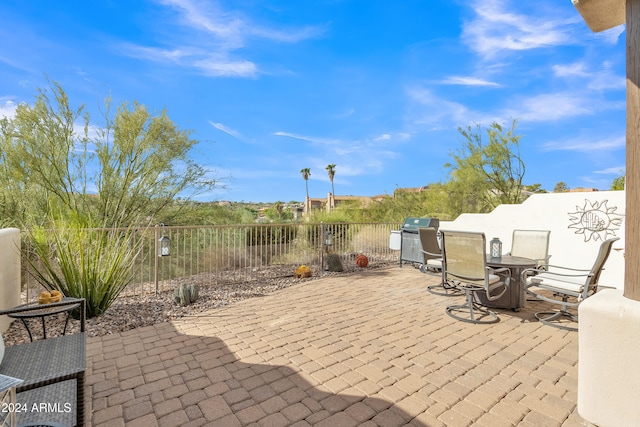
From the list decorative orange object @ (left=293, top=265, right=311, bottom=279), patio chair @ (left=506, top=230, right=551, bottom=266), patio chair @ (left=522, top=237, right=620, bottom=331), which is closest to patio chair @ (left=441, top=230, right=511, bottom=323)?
patio chair @ (left=522, top=237, right=620, bottom=331)

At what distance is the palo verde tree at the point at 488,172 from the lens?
45.4 feet

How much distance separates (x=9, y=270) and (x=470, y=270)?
552 cm

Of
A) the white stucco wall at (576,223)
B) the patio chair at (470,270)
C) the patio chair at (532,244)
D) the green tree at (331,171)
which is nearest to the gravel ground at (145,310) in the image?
the patio chair at (470,270)

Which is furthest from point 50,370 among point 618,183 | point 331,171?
point 331,171

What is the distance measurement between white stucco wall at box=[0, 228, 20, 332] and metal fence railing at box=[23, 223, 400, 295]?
0.57 m

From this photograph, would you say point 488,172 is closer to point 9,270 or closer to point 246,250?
point 246,250

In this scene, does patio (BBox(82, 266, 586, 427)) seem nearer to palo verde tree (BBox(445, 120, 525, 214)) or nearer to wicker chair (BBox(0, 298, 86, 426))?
wicker chair (BBox(0, 298, 86, 426))

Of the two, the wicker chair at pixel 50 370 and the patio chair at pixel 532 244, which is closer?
the wicker chair at pixel 50 370

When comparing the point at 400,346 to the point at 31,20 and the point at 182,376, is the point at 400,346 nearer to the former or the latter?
the point at 182,376

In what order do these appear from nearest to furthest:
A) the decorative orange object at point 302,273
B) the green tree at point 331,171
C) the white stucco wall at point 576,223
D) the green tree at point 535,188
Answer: the white stucco wall at point 576,223 < the decorative orange object at point 302,273 < the green tree at point 535,188 < the green tree at point 331,171

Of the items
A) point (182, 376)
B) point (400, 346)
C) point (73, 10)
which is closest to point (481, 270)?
point (400, 346)

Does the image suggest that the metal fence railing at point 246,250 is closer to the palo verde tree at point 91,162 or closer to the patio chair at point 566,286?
the palo verde tree at point 91,162

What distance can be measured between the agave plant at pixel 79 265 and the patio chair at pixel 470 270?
14.4 ft

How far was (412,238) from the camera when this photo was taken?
7629mm
